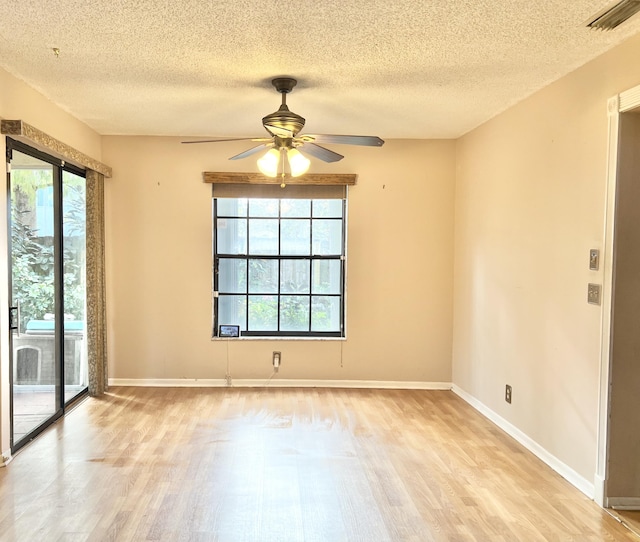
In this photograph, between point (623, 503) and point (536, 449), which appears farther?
point (536, 449)

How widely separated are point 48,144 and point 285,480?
9.38 feet

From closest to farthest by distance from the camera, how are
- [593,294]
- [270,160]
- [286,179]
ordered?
[593,294] → [270,160] → [286,179]

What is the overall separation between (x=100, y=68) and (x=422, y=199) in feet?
10.4

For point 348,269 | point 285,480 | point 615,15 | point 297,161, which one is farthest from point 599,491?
point 348,269

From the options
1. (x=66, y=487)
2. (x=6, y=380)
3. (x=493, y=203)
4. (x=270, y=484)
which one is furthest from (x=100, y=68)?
(x=493, y=203)

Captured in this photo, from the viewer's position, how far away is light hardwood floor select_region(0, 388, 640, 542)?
2.45 meters

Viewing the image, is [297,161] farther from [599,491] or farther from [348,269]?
[599,491]

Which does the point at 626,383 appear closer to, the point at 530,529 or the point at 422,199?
the point at 530,529

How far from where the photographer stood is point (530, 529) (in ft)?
8.11

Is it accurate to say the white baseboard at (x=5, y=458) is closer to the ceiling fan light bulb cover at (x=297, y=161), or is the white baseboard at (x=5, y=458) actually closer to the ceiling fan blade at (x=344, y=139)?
the ceiling fan light bulb cover at (x=297, y=161)

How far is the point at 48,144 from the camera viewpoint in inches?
140

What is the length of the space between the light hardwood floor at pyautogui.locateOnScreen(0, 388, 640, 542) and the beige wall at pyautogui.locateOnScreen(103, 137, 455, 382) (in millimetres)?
771

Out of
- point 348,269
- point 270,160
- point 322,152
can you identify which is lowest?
point 348,269

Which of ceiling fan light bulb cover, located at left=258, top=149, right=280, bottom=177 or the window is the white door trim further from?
the window
